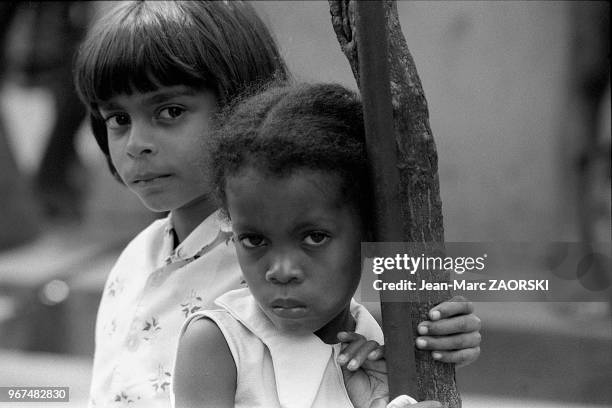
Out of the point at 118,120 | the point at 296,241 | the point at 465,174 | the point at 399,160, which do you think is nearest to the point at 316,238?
the point at 296,241

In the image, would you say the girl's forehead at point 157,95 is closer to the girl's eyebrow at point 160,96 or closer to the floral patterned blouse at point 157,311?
the girl's eyebrow at point 160,96

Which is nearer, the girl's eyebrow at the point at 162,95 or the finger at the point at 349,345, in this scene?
the finger at the point at 349,345

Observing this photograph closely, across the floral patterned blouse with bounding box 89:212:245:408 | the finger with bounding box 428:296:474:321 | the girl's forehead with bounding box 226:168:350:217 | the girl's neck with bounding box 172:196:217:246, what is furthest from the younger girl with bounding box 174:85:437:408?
the girl's neck with bounding box 172:196:217:246

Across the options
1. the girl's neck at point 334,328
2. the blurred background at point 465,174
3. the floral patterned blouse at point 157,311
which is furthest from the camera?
the blurred background at point 465,174

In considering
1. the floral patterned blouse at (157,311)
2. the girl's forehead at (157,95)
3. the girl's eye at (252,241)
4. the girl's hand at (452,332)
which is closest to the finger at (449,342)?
the girl's hand at (452,332)

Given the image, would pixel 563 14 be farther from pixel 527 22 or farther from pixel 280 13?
pixel 280 13

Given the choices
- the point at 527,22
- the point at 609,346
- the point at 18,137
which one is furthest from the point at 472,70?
the point at 18,137

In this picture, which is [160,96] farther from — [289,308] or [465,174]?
[465,174]

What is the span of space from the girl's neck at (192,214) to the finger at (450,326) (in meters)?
0.53

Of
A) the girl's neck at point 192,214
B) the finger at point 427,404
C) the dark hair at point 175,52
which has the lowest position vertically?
the finger at point 427,404

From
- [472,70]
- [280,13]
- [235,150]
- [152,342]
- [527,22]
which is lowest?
[152,342]

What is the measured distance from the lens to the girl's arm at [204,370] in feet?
3.58

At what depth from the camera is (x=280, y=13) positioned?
209cm

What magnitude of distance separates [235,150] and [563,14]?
2344mm
